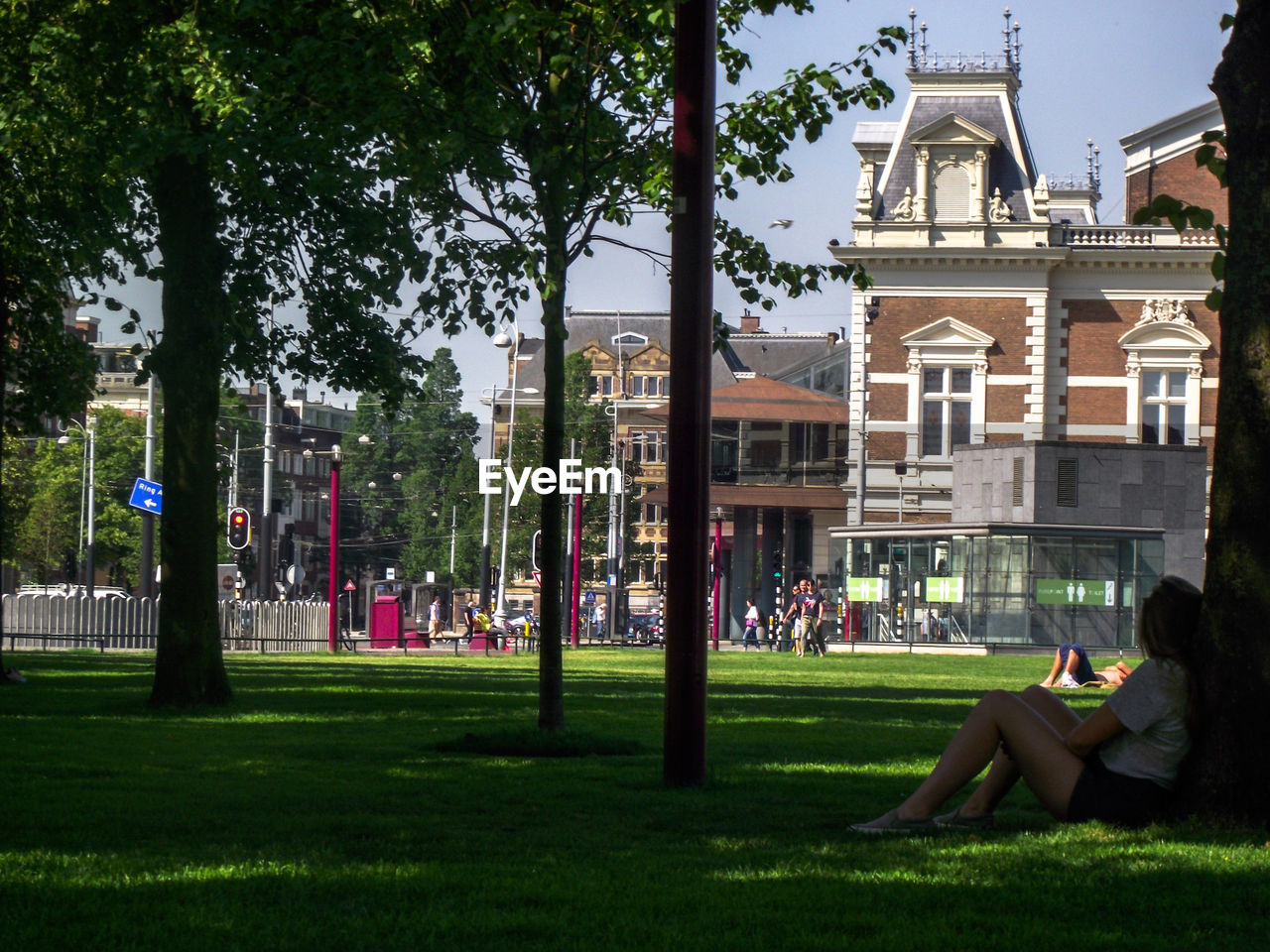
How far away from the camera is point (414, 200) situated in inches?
554

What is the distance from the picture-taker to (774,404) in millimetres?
76312

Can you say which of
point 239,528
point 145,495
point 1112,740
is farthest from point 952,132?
point 1112,740

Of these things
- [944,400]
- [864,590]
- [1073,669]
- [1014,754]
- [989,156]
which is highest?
[989,156]

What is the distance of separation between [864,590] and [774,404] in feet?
88.4

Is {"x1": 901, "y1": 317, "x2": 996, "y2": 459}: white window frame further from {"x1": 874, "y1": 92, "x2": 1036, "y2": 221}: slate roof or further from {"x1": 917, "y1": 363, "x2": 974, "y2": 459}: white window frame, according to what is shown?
{"x1": 874, "y1": 92, "x2": 1036, "y2": 221}: slate roof

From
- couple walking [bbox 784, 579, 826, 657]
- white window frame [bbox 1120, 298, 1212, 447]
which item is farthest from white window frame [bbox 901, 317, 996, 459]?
couple walking [bbox 784, 579, 826, 657]

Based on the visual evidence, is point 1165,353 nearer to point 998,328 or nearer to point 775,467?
point 998,328

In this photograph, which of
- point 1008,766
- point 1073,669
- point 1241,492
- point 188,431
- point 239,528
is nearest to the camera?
point 1241,492

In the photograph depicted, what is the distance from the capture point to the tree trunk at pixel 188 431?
17219 mm

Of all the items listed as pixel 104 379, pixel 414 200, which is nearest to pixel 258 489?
pixel 104 379

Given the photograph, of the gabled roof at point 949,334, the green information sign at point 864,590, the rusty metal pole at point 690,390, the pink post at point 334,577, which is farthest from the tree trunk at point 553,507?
the gabled roof at point 949,334

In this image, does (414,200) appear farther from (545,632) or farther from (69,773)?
(69,773)

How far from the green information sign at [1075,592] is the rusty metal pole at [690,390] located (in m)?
38.2

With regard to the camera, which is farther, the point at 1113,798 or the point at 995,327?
the point at 995,327
